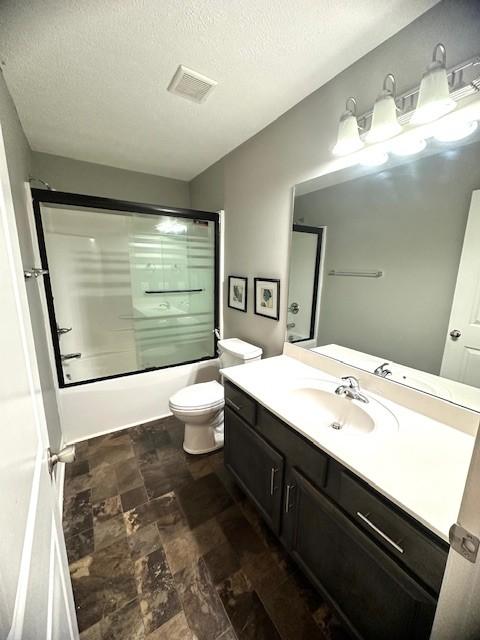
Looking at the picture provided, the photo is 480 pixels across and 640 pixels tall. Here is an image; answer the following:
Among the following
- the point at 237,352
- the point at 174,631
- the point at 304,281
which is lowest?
the point at 174,631

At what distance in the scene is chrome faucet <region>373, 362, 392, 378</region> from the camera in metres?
1.23

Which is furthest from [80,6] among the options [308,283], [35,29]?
[308,283]

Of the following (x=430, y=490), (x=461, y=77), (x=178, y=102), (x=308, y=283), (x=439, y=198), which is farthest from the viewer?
(x=308, y=283)

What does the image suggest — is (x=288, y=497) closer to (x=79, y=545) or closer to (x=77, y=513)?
(x=79, y=545)

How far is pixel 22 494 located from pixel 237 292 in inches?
74.3

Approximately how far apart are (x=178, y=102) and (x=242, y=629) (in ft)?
8.53

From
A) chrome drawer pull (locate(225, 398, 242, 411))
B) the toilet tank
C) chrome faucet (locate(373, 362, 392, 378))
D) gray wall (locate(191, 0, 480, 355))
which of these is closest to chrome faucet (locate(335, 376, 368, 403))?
chrome faucet (locate(373, 362, 392, 378))

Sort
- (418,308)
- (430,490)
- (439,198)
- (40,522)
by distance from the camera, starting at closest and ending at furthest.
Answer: (40,522), (430,490), (439,198), (418,308)

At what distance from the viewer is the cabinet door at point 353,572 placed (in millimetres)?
701

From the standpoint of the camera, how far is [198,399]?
1822 millimetres

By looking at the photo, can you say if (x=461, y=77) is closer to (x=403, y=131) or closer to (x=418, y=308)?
(x=403, y=131)

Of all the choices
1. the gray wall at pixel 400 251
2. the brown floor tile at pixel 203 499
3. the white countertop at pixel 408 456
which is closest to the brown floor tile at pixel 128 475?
the brown floor tile at pixel 203 499

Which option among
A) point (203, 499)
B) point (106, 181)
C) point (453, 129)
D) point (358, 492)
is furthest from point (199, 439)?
point (106, 181)

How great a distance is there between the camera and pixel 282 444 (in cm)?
111
